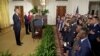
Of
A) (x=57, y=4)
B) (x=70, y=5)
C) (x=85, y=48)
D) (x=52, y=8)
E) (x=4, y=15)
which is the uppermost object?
(x=57, y=4)

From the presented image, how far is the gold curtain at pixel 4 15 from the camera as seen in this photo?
1535 cm

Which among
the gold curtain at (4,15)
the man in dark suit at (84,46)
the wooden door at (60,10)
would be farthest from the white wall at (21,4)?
the man in dark suit at (84,46)

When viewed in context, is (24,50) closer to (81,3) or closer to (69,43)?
(69,43)

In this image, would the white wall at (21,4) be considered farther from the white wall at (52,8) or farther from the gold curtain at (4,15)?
the white wall at (52,8)

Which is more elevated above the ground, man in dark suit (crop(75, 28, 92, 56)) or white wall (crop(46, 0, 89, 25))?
white wall (crop(46, 0, 89, 25))

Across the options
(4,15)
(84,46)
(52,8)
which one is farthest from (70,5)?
(84,46)

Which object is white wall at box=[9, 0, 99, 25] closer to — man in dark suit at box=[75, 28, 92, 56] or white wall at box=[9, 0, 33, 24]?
white wall at box=[9, 0, 33, 24]

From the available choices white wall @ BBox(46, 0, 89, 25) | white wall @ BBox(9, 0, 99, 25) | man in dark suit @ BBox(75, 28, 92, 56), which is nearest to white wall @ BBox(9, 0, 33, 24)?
white wall @ BBox(9, 0, 99, 25)

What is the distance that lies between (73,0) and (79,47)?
14.3m

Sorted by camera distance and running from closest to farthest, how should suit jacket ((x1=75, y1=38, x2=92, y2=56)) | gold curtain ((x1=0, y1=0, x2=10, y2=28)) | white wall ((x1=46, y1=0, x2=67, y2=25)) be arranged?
1. suit jacket ((x1=75, y1=38, x2=92, y2=56))
2. gold curtain ((x1=0, y1=0, x2=10, y2=28))
3. white wall ((x1=46, y1=0, x2=67, y2=25))

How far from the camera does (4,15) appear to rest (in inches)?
631

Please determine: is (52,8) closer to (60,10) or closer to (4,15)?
(60,10)

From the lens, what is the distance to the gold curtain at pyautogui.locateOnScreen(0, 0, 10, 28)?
Answer: 50.4ft

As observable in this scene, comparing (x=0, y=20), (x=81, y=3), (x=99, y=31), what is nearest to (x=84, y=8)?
(x=81, y=3)
